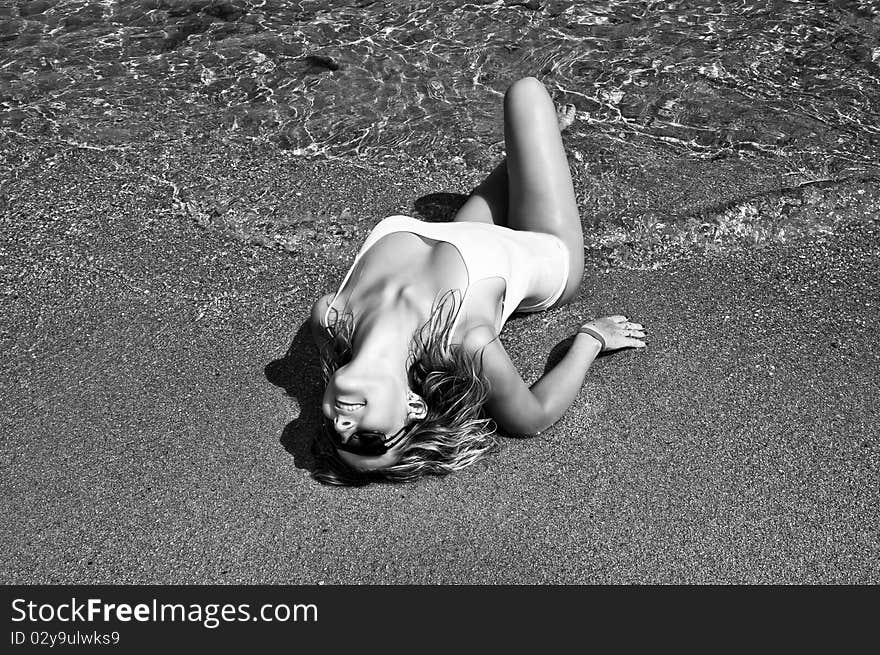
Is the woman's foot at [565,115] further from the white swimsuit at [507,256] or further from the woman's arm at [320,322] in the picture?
the woman's arm at [320,322]

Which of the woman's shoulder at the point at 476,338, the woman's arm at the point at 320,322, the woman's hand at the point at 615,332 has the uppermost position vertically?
the woman's shoulder at the point at 476,338

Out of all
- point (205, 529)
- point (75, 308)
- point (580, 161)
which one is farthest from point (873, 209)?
point (75, 308)

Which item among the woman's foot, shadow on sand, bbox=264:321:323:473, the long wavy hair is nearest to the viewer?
the long wavy hair

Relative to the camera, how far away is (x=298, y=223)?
15.6 feet

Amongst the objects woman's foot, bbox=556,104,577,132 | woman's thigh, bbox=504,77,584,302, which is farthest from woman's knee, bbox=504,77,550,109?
woman's foot, bbox=556,104,577,132

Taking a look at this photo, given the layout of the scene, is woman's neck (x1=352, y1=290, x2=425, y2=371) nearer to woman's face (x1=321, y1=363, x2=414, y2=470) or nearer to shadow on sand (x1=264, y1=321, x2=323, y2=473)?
woman's face (x1=321, y1=363, x2=414, y2=470)

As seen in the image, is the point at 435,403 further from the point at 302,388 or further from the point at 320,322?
the point at 302,388

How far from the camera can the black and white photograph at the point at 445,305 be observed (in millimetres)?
3104

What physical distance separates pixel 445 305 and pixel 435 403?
418 millimetres

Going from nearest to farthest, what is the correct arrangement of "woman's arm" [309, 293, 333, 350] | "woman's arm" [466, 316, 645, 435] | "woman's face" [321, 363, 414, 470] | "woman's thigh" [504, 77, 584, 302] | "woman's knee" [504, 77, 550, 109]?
"woman's face" [321, 363, 414, 470] → "woman's arm" [466, 316, 645, 435] → "woman's arm" [309, 293, 333, 350] → "woman's thigh" [504, 77, 584, 302] → "woman's knee" [504, 77, 550, 109]

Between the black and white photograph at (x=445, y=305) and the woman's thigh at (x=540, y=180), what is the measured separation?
16 mm

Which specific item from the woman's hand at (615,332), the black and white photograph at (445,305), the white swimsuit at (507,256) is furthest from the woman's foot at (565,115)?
the woman's hand at (615,332)

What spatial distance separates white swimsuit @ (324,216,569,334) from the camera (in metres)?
3.52

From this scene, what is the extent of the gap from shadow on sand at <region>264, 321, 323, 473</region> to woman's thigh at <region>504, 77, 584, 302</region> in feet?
3.97
